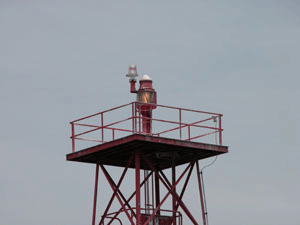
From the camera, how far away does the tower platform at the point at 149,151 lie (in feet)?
207

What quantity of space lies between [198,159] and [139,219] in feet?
15.5

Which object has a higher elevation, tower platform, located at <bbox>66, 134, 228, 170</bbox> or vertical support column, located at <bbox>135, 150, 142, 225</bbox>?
tower platform, located at <bbox>66, 134, 228, 170</bbox>

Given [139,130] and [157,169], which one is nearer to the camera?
[139,130]

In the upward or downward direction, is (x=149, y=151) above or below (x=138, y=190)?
above

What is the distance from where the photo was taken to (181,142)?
210 ft

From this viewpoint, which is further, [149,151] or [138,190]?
[149,151]

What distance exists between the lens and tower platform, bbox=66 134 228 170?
63219 mm

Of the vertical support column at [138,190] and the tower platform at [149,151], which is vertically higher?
the tower platform at [149,151]

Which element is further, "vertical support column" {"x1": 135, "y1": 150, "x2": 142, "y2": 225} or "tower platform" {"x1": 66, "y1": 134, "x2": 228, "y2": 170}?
"vertical support column" {"x1": 135, "y1": 150, "x2": 142, "y2": 225}

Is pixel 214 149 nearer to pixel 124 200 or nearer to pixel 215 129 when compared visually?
pixel 215 129

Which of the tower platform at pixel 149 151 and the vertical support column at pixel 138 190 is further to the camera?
the vertical support column at pixel 138 190

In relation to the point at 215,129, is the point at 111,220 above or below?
below

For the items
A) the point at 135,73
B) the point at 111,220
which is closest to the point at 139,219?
the point at 111,220

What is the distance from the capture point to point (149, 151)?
65.0 m
